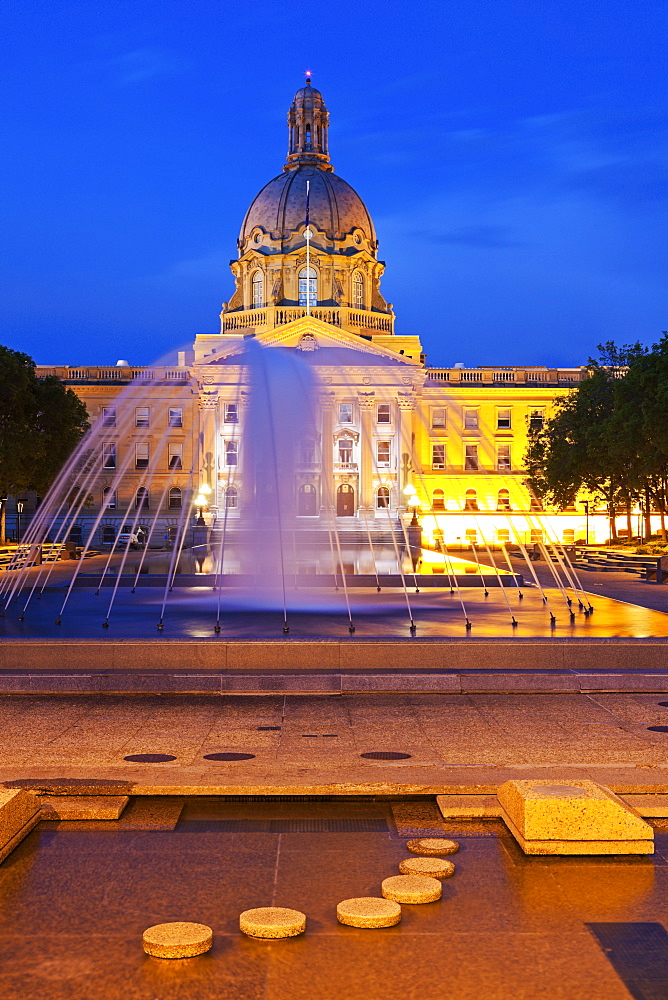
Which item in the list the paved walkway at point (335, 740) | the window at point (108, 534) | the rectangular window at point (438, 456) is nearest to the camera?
the paved walkway at point (335, 740)

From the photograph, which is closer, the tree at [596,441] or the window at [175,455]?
the tree at [596,441]

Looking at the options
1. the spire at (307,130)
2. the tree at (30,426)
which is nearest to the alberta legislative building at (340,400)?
the spire at (307,130)

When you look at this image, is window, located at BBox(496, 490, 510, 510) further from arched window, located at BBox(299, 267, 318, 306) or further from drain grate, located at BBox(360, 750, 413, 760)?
drain grate, located at BBox(360, 750, 413, 760)

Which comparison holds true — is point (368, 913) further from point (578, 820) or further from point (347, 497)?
point (347, 497)

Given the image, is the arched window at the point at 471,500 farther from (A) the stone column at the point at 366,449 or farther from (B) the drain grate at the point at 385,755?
(B) the drain grate at the point at 385,755

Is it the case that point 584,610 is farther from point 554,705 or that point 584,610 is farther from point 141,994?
point 141,994

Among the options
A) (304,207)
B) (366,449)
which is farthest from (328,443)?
(304,207)

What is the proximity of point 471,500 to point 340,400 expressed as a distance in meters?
15.6

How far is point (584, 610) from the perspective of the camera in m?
21.0

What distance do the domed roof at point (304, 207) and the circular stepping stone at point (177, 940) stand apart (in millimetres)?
105162

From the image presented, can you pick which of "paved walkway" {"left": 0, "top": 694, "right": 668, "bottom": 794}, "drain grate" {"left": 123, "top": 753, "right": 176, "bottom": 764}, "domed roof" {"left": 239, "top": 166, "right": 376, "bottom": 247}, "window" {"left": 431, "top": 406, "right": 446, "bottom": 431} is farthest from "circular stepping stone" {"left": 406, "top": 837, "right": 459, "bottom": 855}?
"domed roof" {"left": 239, "top": 166, "right": 376, "bottom": 247}

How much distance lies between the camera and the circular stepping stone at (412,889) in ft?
20.0

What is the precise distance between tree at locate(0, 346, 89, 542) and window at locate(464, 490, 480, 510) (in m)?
49.7

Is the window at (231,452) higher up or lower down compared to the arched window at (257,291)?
lower down
